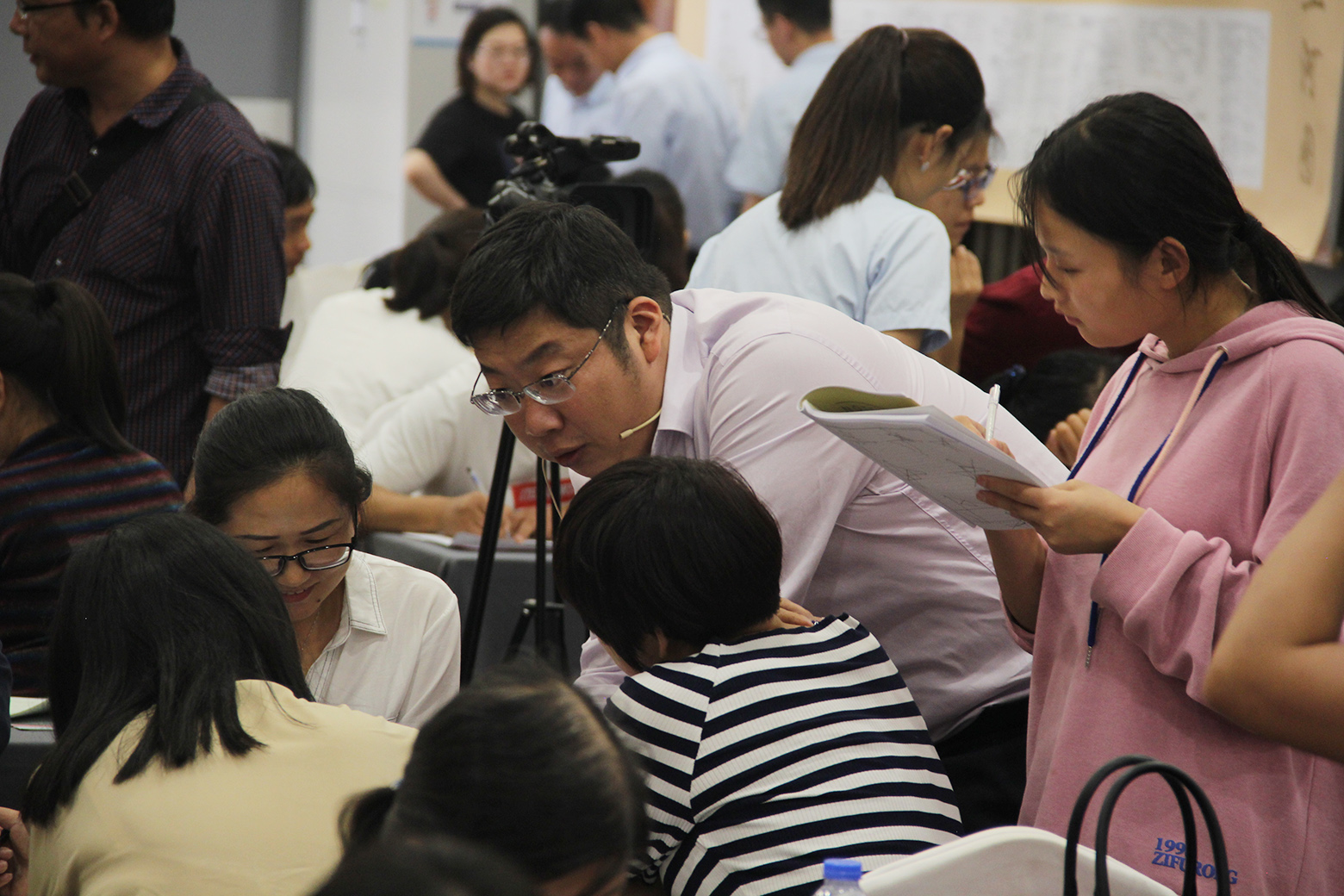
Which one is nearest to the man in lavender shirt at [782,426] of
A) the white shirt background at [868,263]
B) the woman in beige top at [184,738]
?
the woman in beige top at [184,738]

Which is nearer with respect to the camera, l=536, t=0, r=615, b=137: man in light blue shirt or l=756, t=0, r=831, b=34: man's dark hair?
l=756, t=0, r=831, b=34: man's dark hair

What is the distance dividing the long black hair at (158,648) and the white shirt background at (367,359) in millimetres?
1688

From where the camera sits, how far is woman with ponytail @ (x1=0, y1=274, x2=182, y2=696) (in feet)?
6.72

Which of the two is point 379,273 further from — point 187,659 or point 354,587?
point 187,659

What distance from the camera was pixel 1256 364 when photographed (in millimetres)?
1256

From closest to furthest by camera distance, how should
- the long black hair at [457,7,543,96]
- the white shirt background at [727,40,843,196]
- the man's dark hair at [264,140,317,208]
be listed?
the man's dark hair at [264,140,317,208] → the white shirt background at [727,40,843,196] → the long black hair at [457,7,543,96]

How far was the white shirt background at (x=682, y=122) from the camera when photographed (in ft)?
14.6

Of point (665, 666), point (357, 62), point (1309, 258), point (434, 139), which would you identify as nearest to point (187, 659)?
point (665, 666)

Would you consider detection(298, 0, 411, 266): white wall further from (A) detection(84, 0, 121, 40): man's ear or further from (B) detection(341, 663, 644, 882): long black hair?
(B) detection(341, 663, 644, 882): long black hair

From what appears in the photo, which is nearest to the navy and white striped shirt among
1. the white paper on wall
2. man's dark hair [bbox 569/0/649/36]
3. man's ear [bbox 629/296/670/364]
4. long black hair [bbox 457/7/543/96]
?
man's ear [bbox 629/296/670/364]

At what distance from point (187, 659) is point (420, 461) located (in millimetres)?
1621

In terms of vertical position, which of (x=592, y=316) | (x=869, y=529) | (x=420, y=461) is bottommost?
(x=420, y=461)

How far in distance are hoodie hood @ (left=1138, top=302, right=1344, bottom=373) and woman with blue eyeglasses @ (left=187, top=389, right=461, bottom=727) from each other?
1006 millimetres

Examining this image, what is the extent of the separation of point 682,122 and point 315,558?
3122 millimetres
